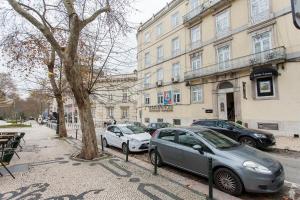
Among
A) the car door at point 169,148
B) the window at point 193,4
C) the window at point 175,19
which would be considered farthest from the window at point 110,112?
the car door at point 169,148

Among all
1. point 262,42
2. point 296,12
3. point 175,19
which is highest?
point 175,19

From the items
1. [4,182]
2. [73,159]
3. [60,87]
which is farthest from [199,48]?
[4,182]

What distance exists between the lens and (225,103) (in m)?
20.2

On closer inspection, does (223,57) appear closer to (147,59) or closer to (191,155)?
(147,59)

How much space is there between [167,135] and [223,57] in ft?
49.6

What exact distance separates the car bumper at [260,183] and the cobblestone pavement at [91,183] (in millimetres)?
1035

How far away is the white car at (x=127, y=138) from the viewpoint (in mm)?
10086

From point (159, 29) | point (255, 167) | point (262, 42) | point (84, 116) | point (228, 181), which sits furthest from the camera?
point (159, 29)

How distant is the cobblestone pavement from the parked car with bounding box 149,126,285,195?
2.29 ft

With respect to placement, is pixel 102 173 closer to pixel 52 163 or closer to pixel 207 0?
pixel 52 163

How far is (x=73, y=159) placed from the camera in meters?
8.96

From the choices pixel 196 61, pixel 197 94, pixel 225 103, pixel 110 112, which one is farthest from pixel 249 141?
pixel 110 112

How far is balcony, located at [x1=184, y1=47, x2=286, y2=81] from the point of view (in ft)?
49.7

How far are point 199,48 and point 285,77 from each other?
30.7 feet
